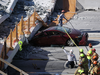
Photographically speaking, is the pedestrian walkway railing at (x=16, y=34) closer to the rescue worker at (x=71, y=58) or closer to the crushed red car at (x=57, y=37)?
the crushed red car at (x=57, y=37)

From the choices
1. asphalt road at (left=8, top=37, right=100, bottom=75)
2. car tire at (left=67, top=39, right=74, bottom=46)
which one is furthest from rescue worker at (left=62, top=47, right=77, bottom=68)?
car tire at (left=67, top=39, right=74, bottom=46)

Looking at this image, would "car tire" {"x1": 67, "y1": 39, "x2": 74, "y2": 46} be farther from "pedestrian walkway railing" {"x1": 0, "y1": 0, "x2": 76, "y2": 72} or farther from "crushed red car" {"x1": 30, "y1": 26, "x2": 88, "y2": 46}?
"pedestrian walkway railing" {"x1": 0, "y1": 0, "x2": 76, "y2": 72}

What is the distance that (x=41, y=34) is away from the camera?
52.5 ft

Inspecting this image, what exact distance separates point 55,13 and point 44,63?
15424 mm

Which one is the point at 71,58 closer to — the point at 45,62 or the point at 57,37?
the point at 45,62

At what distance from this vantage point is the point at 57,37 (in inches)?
627

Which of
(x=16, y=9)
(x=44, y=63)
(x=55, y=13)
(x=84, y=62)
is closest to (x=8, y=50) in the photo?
(x=44, y=63)

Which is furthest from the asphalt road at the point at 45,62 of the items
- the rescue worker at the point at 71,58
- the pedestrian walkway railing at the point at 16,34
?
the pedestrian walkway railing at the point at 16,34

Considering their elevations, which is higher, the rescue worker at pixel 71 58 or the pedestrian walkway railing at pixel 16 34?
the pedestrian walkway railing at pixel 16 34

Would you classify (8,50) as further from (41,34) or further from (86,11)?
(86,11)

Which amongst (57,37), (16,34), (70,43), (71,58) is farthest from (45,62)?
(70,43)

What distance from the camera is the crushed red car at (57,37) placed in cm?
1573

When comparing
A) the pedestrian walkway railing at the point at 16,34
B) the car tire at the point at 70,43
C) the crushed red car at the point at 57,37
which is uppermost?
the pedestrian walkway railing at the point at 16,34

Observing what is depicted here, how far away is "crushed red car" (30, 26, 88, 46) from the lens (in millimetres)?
15734
